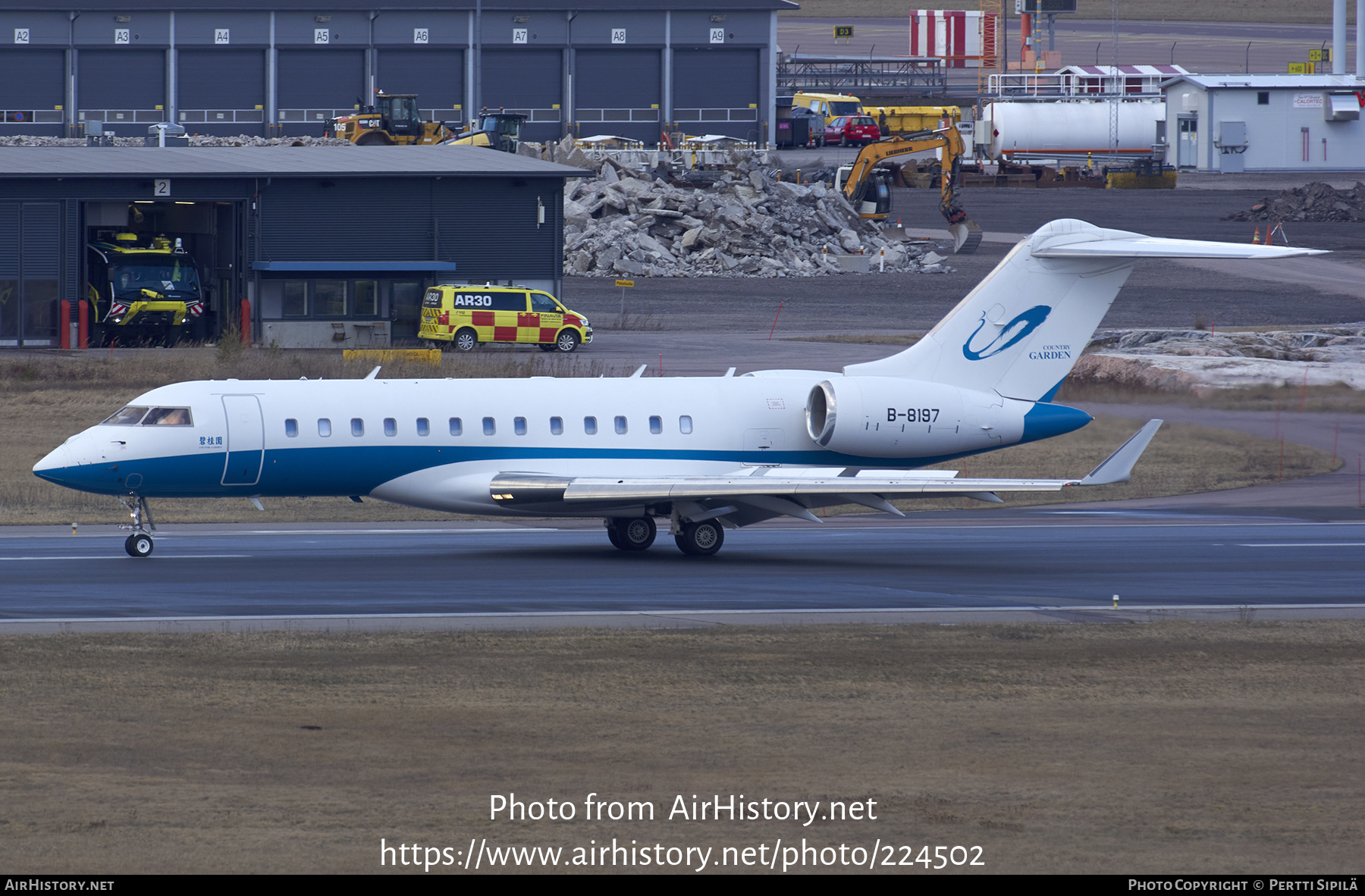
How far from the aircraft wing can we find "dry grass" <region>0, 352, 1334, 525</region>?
822 centimetres

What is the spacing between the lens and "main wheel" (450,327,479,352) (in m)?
59.8

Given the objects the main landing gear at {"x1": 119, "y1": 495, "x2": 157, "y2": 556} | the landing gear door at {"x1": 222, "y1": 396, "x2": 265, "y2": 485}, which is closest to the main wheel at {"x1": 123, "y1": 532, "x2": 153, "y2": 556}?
the main landing gear at {"x1": 119, "y1": 495, "x2": 157, "y2": 556}

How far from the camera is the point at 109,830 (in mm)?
12453

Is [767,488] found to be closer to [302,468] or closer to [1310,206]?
[302,468]

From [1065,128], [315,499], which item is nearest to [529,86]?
[1065,128]

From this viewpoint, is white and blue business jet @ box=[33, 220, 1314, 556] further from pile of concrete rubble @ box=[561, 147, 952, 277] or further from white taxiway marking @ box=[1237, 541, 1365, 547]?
pile of concrete rubble @ box=[561, 147, 952, 277]

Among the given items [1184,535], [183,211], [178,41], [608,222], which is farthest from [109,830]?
[178,41]

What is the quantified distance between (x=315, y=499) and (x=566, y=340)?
75.2ft

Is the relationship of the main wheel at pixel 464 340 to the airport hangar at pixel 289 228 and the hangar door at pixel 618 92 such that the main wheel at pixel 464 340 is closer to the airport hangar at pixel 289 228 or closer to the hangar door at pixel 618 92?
the airport hangar at pixel 289 228

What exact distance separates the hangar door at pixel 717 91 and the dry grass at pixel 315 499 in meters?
61.5

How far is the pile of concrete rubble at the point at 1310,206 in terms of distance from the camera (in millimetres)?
92312

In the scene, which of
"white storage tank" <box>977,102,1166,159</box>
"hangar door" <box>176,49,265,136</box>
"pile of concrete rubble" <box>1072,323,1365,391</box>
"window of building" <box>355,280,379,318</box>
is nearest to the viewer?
"pile of concrete rubble" <box>1072,323,1365,391</box>

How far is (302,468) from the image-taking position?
2703cm

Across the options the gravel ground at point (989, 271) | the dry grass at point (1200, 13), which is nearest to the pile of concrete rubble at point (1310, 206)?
the gravel ground at point (989, 271)
